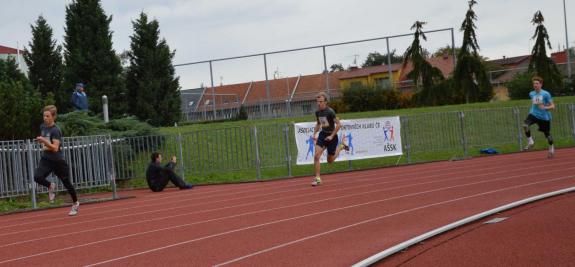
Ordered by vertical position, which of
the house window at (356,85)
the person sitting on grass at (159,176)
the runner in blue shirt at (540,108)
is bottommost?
the person sitting on grass at (159,176)

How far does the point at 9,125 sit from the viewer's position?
56.3 ft

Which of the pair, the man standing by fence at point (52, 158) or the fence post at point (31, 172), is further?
the fence post at point (31, 172)

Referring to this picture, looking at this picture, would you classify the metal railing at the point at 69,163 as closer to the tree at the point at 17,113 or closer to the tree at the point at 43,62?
the tree at the point at 17,113

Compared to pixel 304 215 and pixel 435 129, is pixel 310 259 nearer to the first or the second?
pixel 304 215

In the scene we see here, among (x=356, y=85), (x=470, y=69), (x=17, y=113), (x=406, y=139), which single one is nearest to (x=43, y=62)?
(x=356, y=85)

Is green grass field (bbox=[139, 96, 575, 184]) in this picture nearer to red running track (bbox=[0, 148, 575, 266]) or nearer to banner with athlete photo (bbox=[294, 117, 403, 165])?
banner with athlete photo (bbox=[294, 117, 403, 165])

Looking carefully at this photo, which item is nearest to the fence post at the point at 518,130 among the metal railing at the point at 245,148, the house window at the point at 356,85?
the metal railing at the point at 245,148

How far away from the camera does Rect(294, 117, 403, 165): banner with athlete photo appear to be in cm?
2078

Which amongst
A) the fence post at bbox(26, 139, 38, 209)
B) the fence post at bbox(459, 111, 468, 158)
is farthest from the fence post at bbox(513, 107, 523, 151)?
the fence post at bbox(26, 139, 38, 209)

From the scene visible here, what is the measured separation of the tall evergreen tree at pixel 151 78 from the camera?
3108 cm

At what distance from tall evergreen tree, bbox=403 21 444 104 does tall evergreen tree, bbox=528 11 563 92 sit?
4.54 meters

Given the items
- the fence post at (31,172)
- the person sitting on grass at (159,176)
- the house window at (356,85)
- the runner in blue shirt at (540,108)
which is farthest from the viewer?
the house window at (356,85)

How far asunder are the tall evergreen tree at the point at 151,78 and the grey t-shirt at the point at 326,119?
1653 cm

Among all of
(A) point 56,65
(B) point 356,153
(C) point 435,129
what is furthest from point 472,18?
(A) point 56,65
